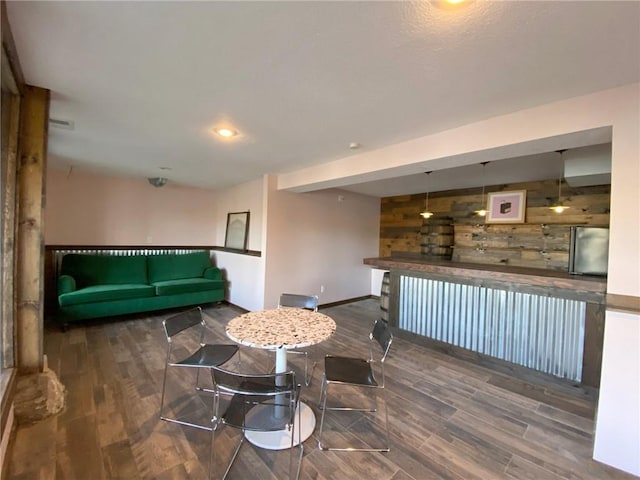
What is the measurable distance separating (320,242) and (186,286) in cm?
232

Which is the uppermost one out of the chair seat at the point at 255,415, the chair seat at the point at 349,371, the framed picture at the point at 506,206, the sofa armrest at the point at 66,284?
the framed picture at the point at 506,206

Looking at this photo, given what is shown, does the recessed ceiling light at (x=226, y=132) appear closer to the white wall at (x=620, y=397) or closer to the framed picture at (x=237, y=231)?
the framed picture at (x=237, y=231)


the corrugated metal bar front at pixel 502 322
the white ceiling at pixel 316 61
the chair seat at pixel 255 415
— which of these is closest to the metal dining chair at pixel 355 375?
the chair seat at pixel 255 415

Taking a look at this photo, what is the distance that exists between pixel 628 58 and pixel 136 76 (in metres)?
2.65

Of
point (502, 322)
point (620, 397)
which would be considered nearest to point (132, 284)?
point (502, 322)

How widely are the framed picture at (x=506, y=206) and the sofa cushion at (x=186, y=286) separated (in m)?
4.65

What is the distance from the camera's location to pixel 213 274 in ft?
16.4

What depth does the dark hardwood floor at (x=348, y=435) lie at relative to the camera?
5.08ft

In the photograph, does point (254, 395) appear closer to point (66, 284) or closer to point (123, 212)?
point (66, 284)

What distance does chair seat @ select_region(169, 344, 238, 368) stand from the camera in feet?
6.41

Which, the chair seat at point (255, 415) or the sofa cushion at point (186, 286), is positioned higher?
the sofa cushion at point (186, 286)

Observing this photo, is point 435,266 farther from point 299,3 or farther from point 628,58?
point 299,3

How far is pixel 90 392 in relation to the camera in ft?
7.28

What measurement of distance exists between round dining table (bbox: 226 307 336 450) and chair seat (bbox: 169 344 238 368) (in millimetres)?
314
